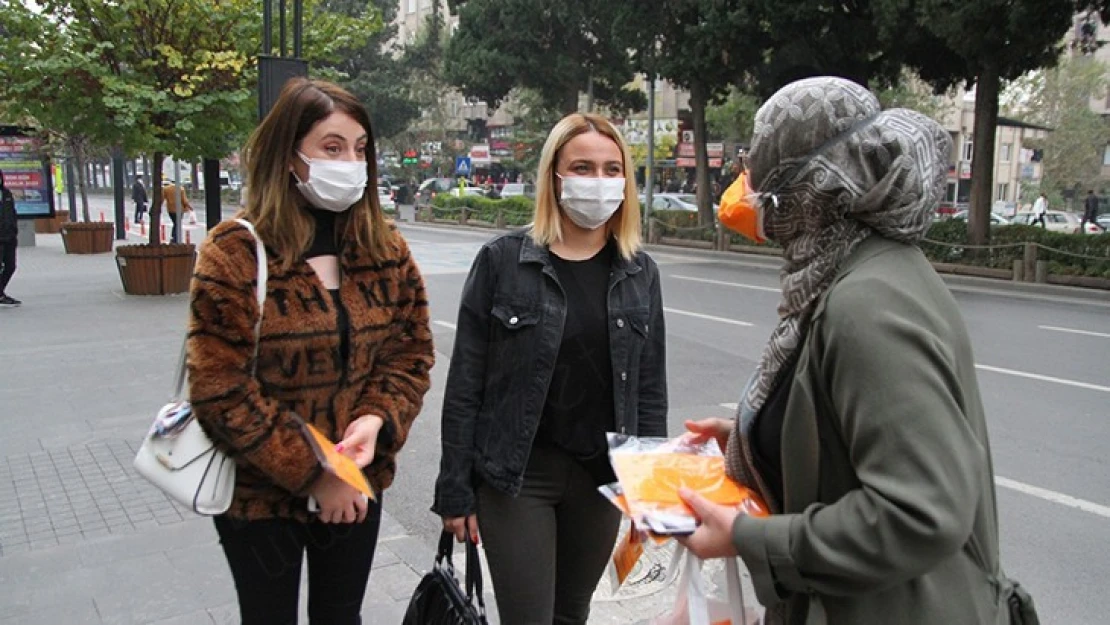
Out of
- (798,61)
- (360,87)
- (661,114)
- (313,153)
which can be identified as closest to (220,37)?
(313,153)

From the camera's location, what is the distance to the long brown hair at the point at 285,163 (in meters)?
2.34

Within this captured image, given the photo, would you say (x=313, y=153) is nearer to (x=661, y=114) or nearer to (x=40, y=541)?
(x=40, y=541)

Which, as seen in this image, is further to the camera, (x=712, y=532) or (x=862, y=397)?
(x=712, y=532)

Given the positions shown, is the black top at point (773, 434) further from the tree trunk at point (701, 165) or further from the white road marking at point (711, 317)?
the tree trunk at point (701, 165)

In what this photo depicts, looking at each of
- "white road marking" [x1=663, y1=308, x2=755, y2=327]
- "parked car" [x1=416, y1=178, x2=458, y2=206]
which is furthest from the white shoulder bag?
"parked car" [x1=416, y1=178, x2=458, y2=206]

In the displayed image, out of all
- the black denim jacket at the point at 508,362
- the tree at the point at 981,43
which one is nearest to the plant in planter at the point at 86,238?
the tree at the point at 981,43

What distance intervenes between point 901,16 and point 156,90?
45.5ft

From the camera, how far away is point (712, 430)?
6.29 feet

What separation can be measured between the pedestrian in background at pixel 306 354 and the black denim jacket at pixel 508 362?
17cm

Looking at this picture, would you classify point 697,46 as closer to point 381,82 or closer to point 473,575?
point 473,575

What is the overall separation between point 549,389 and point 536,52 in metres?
29.5

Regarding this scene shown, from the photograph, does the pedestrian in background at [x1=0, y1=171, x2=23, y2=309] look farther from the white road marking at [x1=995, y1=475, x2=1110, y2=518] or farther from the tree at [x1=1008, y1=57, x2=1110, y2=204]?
the tree at [x1=1008, y1=57, x2=1110, y2=204]

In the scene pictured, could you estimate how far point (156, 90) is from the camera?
1193 cm

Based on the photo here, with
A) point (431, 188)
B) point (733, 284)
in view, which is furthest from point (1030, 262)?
point (431, 188)
